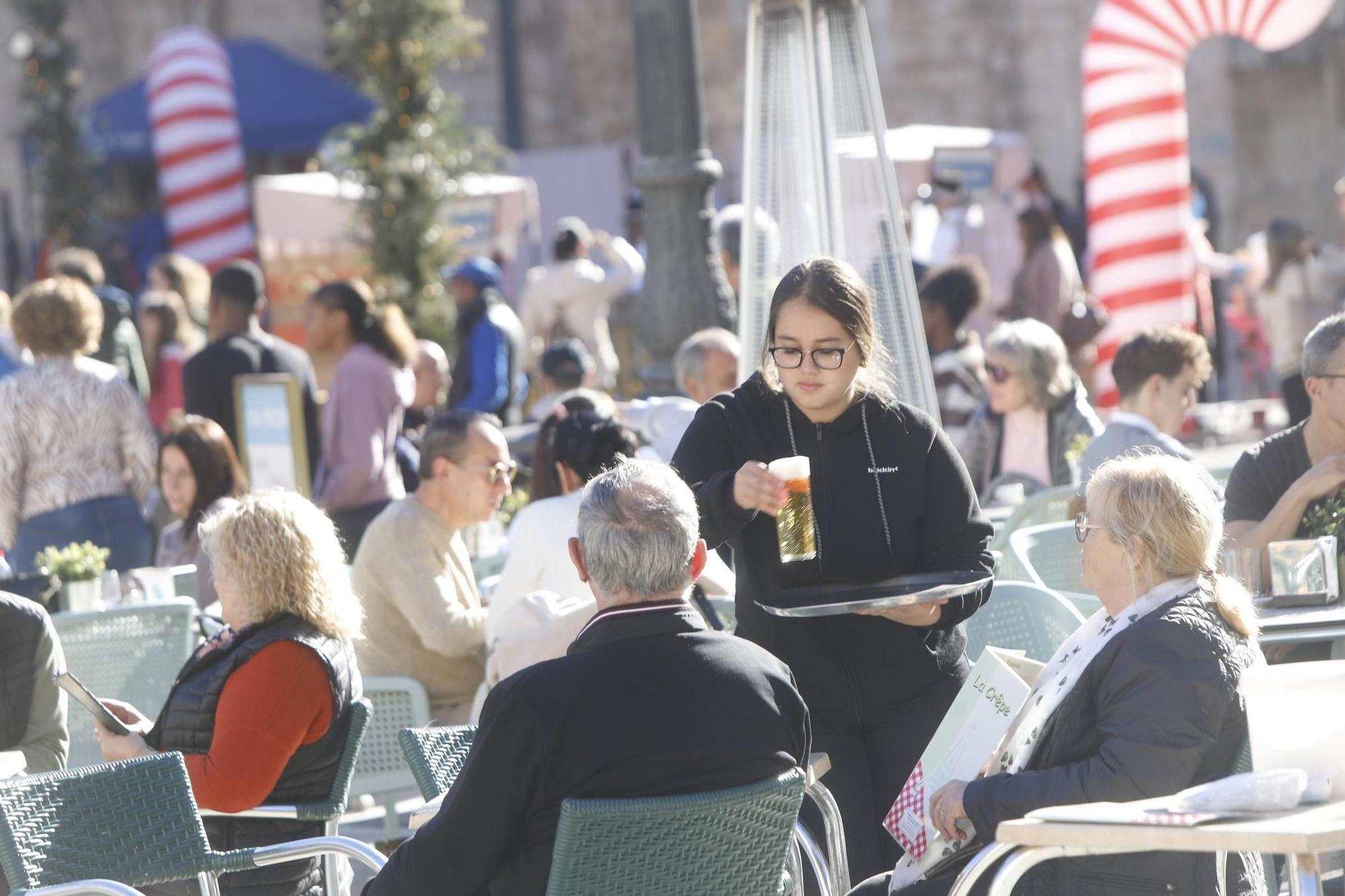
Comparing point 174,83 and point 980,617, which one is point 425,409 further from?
point 174,83

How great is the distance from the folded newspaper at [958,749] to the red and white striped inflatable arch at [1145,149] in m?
7.57

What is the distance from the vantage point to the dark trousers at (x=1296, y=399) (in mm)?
7906

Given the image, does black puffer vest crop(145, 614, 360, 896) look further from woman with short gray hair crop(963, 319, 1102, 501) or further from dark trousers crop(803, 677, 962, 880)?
woman with short gray hair crop(963, 319, 1102, 501)

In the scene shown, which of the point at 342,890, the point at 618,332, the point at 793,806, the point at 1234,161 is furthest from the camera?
the point at 1234,161

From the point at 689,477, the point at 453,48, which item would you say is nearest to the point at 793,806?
the point at 689,477

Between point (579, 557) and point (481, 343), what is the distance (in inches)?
263

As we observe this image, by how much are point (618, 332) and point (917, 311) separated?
779 centimetres

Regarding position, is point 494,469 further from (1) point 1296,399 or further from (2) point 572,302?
(2) point 572,302

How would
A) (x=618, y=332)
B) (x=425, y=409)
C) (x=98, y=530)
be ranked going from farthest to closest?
(x=618, y=332) < (x=425, y=409) < (x=98, y=530)

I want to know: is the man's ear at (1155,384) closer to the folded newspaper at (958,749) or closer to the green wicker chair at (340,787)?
the folded newspaper at (958,749)

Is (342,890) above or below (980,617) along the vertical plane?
below

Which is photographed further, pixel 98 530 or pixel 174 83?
pixel 174 83

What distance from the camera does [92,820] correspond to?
11.2 feet

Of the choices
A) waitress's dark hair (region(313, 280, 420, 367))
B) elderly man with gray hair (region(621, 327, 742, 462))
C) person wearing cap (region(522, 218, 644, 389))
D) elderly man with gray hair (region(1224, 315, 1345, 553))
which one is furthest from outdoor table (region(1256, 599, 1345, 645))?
person wearing cap (region(522, 218, 644, 389))
